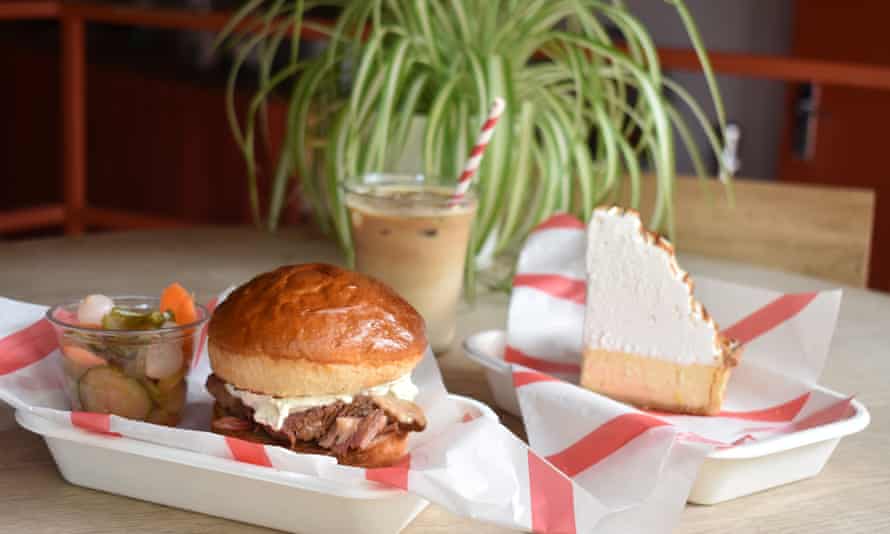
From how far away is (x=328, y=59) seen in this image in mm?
1721

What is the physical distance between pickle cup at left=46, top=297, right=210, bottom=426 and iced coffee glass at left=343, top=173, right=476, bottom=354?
0.41 m

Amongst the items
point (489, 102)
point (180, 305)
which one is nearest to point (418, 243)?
point (489, 102)

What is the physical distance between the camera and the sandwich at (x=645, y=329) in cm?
111

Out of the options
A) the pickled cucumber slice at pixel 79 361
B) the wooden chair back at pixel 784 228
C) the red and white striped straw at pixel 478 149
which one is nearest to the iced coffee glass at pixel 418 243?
the red and white striped straw at pixel 478 149

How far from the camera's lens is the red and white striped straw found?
4.16 ft

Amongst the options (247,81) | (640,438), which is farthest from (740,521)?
(247,81)

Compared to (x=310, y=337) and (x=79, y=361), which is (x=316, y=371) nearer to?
(x=310, y=337)

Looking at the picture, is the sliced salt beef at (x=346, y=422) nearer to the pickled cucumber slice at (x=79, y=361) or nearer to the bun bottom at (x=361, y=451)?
the bun bottom at (x=361, y=451)

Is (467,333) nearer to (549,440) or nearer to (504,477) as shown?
(549,440)

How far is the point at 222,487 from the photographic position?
0.84 m

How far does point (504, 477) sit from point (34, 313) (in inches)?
19.4

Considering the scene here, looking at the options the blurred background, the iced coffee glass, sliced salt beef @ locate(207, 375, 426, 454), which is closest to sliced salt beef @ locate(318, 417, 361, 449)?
sliced salt beef @ locate(207, 375, 426, 454)

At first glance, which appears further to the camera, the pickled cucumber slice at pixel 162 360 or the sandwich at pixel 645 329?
the sandwich at pixel 645 329

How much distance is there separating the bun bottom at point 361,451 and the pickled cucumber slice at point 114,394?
73 millimetres
